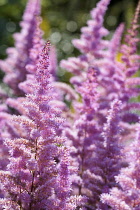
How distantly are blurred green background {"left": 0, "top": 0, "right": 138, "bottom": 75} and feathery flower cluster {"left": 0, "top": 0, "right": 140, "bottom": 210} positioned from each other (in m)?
2.81

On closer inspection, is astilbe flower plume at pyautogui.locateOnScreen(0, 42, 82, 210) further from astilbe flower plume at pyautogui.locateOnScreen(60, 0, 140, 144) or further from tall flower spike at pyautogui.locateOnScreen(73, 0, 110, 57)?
tall flower spike at pyautogui.locateOnScreen(73, 0, 110, 57)

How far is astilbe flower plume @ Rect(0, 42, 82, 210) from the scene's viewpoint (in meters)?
1.20

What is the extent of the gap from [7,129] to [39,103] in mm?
567

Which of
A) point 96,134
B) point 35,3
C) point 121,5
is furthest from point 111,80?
point 121,5

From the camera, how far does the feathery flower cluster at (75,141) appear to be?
1.22 meters

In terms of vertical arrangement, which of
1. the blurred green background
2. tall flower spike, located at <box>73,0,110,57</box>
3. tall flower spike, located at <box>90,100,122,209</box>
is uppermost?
the blurred green background

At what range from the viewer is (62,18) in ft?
21.0

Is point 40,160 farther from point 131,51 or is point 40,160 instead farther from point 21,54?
point 21,54

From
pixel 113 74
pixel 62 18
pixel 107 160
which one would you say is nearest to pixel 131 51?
pixel 113 74

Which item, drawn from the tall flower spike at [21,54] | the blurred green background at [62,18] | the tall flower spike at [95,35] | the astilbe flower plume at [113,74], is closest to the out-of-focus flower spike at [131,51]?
the astilbe flower plume at [113,74]

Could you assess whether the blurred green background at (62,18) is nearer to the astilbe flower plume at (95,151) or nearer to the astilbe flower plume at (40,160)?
the astilbe flower plume at (95,151)

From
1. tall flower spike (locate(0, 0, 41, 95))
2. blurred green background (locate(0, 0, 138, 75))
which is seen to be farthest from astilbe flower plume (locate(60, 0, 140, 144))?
blurred green background (locate(0, 0, 138, 75))

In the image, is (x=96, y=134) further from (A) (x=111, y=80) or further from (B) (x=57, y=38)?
(B) (x=57, y=38)

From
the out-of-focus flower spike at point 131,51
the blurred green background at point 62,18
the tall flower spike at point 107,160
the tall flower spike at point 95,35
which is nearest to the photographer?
the tall flower spike at point 107,160
